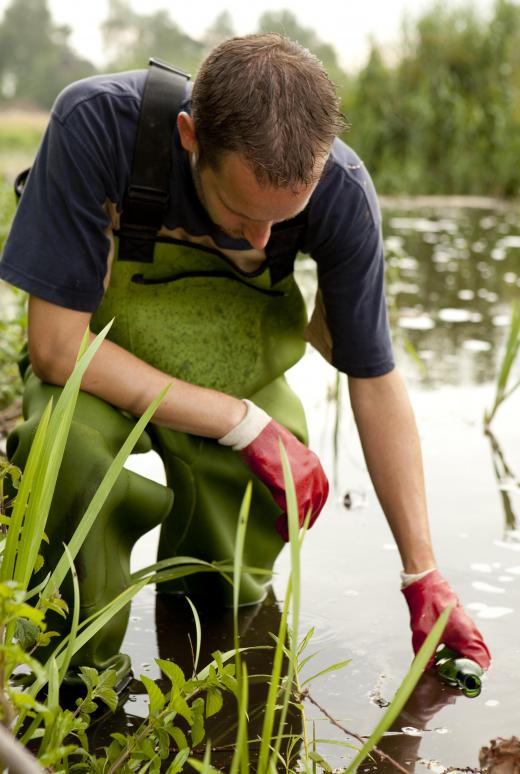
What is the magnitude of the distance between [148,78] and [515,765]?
132 centimetres

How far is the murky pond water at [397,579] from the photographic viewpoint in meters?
1.82

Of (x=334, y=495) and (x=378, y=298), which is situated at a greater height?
(x=378, y=298)

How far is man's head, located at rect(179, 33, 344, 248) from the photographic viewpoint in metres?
1.63

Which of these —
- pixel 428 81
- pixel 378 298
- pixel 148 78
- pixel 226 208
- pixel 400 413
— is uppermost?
pixel 148 78

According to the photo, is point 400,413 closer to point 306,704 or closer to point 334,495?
point 306,704

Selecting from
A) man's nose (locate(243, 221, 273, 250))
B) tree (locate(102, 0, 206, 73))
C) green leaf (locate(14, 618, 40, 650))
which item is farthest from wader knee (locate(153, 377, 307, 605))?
tree (locate(102, 0, 206, 73))

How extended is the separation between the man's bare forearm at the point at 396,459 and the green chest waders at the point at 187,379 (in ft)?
0.70

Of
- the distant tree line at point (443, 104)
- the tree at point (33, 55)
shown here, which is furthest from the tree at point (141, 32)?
the distant tree line at point (443, 104)

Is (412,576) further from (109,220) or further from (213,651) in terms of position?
(109,220)

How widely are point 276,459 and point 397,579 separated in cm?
57

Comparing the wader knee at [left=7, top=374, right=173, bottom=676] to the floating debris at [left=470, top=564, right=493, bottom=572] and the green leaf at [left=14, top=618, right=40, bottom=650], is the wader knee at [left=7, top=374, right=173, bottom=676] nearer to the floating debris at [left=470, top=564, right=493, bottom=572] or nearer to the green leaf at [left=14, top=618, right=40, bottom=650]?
the green leaf at [left=14, top=618, right=40, bottom=650]

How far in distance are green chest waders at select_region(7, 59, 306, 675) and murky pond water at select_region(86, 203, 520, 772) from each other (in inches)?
6.5

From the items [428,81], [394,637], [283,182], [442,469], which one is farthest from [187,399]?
[428,81]

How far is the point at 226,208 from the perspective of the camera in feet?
5.95
